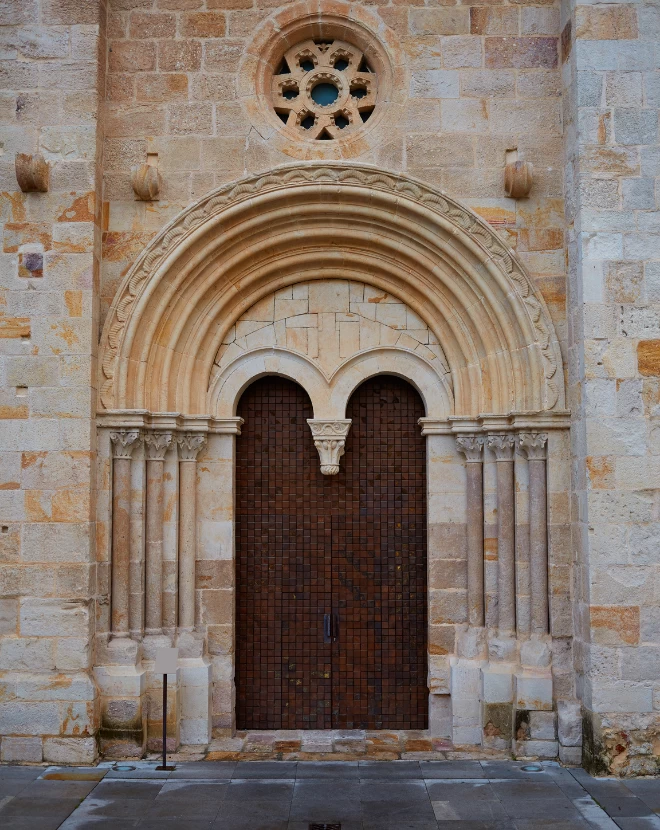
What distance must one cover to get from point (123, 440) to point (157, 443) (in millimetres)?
308

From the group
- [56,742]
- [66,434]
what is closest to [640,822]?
[56,742]

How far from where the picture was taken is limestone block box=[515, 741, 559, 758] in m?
7.26

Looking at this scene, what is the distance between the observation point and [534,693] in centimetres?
729

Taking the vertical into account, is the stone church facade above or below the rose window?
below

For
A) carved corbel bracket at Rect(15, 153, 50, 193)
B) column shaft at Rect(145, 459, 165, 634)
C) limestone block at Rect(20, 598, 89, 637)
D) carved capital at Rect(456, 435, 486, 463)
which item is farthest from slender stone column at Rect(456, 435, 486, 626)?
carved corbel bracket at Rect(15, 153, 50, 193)

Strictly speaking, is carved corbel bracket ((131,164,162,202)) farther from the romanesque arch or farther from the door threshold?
the door threshold

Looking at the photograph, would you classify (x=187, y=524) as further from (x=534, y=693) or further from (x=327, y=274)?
(x=534, y=693)

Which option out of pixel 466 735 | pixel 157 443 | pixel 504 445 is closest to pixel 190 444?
pixel 157 443

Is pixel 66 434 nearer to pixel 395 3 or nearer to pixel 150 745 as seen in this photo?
pixel 150 745

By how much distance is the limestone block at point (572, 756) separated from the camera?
280 inches

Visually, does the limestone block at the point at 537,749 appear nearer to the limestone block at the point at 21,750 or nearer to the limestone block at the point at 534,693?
the limestone block at the point at 534,693

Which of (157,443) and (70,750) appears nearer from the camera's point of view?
(70,750)

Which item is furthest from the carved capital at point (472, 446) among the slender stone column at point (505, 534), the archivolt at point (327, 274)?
the archivolt at point (327, 274)

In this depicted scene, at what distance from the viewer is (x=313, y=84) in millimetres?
8008
